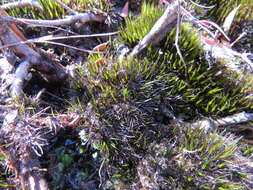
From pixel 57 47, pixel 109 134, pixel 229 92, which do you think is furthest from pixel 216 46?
pixel 57 47

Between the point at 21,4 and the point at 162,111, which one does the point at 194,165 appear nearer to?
the point at 162,111

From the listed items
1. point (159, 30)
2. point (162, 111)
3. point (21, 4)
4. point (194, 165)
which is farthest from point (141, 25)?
point (194, 165)

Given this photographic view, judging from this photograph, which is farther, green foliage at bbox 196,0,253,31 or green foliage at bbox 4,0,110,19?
green foliage at bbox 196,0,253,31

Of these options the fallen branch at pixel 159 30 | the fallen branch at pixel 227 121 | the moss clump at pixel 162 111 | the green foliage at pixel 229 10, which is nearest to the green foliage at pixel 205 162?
the moss clump at pixel 162 111

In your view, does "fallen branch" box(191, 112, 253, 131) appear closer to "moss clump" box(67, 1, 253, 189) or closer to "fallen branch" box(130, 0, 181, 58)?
"moss clump" box(67, 1, 253, 189)

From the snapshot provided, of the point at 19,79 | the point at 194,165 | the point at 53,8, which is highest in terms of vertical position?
the point at 53,8

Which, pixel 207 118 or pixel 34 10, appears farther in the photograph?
pixel 34 10

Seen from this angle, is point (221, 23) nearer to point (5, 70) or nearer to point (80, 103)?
point (80, 103)

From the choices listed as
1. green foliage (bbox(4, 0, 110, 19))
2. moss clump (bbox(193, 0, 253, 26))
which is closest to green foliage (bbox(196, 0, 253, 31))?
moss clump (bbox(193, 0, 253, 26))
